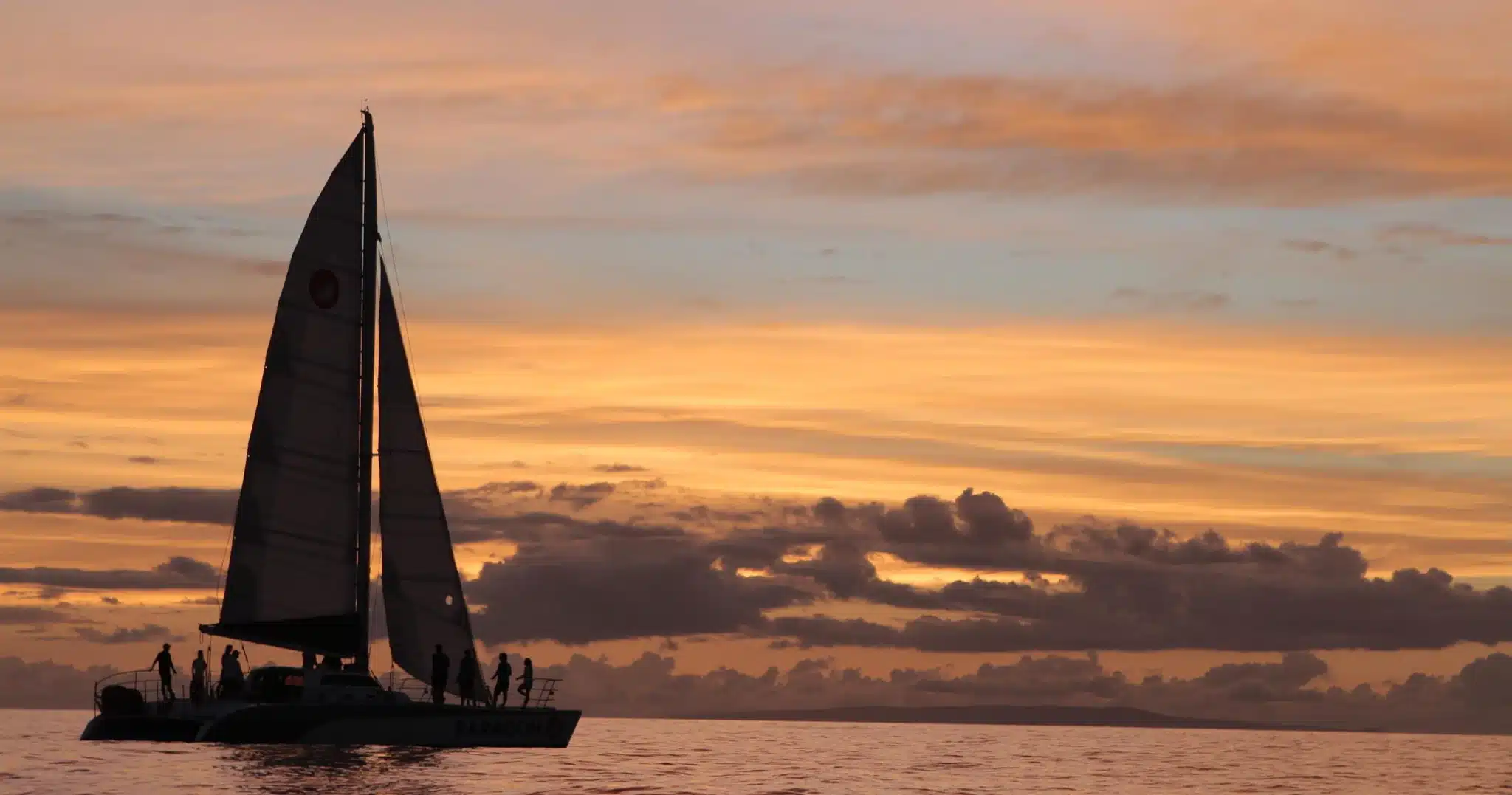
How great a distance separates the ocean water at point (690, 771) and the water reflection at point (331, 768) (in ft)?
0.31

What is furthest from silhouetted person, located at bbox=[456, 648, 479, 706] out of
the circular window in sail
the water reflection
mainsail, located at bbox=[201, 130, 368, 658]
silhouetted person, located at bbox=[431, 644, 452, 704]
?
the circular window in sail

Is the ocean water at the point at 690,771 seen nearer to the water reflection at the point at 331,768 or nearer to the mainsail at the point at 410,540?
the water reflection at the point at 331,768

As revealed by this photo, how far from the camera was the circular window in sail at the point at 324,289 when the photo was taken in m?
62.8

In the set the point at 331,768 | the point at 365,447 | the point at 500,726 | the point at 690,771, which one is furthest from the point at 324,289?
the point at 690,771

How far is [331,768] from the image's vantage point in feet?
174

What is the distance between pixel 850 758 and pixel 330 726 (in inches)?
1499

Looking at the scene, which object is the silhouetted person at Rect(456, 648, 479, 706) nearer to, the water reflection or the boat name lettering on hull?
the water reflection

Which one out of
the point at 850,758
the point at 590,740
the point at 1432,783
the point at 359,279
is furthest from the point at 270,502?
the point at 590,740

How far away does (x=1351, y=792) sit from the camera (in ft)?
227

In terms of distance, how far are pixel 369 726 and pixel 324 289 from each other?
15.3 metres

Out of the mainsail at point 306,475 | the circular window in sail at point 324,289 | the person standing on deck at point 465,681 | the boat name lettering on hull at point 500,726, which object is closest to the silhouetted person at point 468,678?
the person standing on deck at point 465,681

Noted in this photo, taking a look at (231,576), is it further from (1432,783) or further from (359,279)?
(1432,783)

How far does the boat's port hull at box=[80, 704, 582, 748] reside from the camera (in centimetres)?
5688

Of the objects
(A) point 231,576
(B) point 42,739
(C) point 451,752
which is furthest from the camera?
(B) point 42,739
